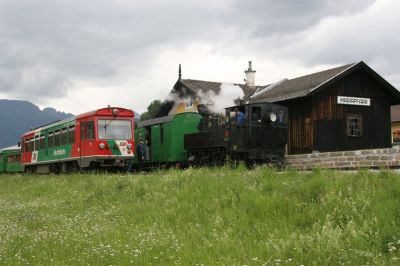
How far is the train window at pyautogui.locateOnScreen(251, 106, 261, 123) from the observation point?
59.2ft

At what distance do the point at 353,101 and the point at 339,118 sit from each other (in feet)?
5.01

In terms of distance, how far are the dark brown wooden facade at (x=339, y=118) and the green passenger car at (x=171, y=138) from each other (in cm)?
606

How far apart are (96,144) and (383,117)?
16348 millimetres

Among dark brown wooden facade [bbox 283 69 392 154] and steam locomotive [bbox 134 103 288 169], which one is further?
dark brown wooden facade [bbox 283 69 392 154]

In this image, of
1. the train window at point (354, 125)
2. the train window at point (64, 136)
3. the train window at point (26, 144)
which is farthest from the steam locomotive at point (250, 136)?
the train window at point (26, 144)

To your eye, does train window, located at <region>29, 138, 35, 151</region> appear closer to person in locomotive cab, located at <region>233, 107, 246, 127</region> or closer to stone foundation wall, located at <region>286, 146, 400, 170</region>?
person in locomotive cab, located at <region>233, 107, 246, 127</region>

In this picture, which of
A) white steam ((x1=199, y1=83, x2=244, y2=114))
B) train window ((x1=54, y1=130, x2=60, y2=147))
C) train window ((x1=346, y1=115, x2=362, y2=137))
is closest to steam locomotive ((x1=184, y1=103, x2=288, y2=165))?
train window ((x1=346, y1=115, x2=362, y2=137))

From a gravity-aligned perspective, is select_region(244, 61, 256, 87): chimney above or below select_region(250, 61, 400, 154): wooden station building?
above

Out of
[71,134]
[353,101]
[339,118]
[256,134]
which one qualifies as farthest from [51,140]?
[353,101]

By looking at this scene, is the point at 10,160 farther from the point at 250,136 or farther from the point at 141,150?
the point at 250,136

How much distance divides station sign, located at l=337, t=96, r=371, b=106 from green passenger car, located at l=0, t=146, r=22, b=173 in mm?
22806

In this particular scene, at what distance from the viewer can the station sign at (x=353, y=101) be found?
2567 centimetres

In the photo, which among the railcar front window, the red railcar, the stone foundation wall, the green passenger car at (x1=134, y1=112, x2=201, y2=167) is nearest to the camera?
the stone foundation wall

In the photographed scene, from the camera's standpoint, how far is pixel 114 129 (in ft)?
70.2
